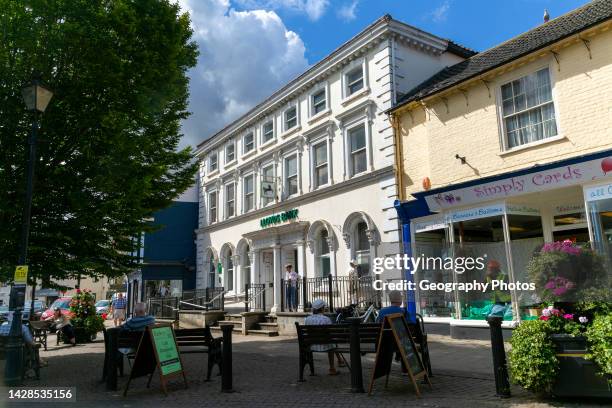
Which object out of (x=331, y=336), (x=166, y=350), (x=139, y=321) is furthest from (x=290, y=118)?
(x=166, y=350)

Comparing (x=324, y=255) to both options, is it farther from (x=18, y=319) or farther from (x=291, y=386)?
(x=18, y=319)

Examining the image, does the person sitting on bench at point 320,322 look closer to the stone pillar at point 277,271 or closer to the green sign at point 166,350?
the green sign at point 166,350

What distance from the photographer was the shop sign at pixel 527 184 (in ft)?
36.3

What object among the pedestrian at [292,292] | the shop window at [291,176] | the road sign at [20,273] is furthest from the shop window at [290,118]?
the road sign at [20,273]

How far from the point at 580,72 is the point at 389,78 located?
6.27 m

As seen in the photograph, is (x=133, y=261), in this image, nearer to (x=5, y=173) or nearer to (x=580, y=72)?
(x=5, y=173)

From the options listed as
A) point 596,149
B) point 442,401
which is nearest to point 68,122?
point 442,401

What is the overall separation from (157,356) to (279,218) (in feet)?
46.0

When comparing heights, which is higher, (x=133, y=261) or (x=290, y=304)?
(x=133, y=261)

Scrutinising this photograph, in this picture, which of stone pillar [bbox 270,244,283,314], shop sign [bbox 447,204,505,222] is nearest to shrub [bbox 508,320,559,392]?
shop sign [bbox 447,204,505,222]

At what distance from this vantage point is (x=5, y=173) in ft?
34.2

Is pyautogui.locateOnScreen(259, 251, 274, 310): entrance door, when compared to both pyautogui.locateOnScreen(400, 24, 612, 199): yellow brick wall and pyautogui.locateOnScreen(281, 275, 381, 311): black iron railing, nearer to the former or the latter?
pyautogui.locateOnScreen(281, 275, 381, 311): black iron railing

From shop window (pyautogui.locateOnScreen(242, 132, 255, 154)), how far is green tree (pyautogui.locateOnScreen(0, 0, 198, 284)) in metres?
12.9

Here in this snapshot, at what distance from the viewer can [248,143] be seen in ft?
82.0
